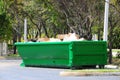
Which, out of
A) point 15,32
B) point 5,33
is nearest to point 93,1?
point 5,33

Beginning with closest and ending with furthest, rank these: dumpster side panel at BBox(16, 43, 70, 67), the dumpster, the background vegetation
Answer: the dumpster < dumpster side panel at BBox(16, 43, 70, 67) < the background vegetation

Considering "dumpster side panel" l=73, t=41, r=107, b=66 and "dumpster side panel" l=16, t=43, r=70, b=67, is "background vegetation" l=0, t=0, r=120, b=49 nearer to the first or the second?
"dumpster side panel" l=73, t=41, r=107, b=66

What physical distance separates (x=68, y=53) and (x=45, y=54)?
5.41ft

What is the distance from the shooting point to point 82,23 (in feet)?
104

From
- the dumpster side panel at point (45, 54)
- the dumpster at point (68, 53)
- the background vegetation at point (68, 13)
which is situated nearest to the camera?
the dumpster at point (68, 53)

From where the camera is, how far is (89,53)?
20203mm

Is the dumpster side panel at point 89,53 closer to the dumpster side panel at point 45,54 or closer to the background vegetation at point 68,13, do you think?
the dumpster side panel at point 45,54

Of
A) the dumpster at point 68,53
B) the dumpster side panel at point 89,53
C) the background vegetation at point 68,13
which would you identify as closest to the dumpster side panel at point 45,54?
the dumpster at point 68,53

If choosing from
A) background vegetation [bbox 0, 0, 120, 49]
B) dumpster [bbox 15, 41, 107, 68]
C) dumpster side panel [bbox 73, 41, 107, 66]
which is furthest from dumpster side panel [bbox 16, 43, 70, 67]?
background vegetation [bbox 0, 0, 120, 49]

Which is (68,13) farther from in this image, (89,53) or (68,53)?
(68,53)

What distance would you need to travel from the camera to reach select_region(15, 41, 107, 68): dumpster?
65.1 feet

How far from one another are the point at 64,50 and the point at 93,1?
34.0 ft

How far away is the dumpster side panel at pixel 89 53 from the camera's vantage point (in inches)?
781

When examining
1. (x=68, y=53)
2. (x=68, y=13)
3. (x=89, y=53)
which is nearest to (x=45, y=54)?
(x=68, y=53)
